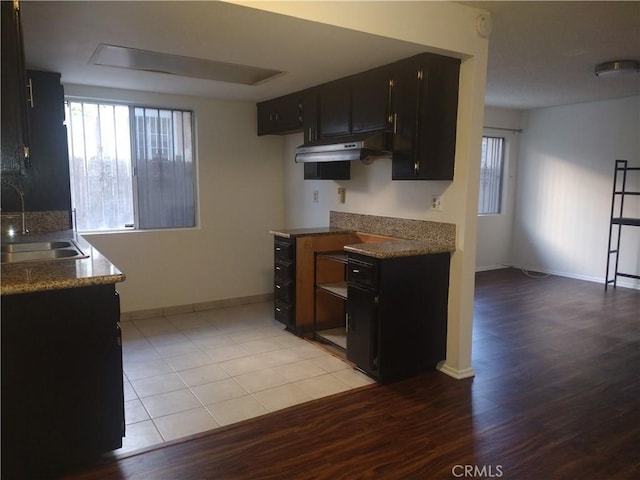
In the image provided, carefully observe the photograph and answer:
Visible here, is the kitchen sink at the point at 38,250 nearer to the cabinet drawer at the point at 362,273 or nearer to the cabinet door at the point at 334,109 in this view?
the cabinet drawer at the point at 362,273

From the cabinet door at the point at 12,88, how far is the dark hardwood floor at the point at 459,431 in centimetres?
152

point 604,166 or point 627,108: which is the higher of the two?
point 627,108

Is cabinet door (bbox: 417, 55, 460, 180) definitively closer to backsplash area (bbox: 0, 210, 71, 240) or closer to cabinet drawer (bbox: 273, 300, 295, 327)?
cabinet drawer (bbox: 273, 300, 295, 327)

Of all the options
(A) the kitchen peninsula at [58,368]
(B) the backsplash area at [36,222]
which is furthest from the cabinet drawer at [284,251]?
(A) the kitchen peninsula at [58,368]

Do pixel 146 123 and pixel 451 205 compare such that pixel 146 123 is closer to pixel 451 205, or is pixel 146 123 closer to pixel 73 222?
pixel 73 222

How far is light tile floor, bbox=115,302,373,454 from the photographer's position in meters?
2.64

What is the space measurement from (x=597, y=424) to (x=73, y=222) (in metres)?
4.07

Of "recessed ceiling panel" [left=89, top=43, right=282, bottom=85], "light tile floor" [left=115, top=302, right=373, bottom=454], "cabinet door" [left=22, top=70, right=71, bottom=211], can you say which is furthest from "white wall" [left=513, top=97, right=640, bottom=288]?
"cabinet door" [left=22, top=70, right=71, bottom=211]

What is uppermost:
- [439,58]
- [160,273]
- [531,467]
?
[439,58]

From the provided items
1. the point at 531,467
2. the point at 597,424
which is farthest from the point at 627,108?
the point at 531,467

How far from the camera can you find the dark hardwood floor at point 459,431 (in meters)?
2.18

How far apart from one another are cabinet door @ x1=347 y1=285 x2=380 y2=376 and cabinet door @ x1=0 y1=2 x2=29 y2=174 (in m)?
2.07

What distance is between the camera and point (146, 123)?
4.53m

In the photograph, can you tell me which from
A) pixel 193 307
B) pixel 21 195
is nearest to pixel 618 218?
pixel 193 307
